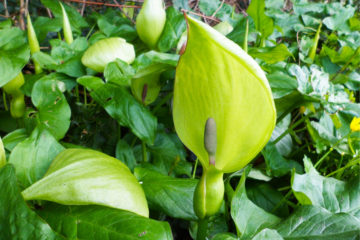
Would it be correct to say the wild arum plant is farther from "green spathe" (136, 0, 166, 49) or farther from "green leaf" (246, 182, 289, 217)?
"green spathe" (136, 0, 166, 49)

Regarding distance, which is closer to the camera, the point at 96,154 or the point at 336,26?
the point at 96,154

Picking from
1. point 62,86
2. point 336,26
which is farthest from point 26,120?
point 336,26

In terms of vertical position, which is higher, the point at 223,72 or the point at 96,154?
the point at 223,72

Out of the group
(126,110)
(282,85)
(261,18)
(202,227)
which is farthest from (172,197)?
(261,18)

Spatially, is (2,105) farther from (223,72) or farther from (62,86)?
(223,72)

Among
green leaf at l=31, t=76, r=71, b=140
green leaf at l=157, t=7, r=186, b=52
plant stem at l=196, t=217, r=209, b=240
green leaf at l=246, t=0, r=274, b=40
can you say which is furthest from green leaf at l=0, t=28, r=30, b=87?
green leaf at l=246, t=0, r=274, b=40

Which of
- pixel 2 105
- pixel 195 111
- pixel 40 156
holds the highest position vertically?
pixel 195 111

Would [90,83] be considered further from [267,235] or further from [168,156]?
[267,235]

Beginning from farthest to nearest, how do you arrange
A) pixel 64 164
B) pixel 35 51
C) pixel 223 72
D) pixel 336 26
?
pixel 336 26 → pixel 35 51 → pixel 64 164 → pixel 223 72
